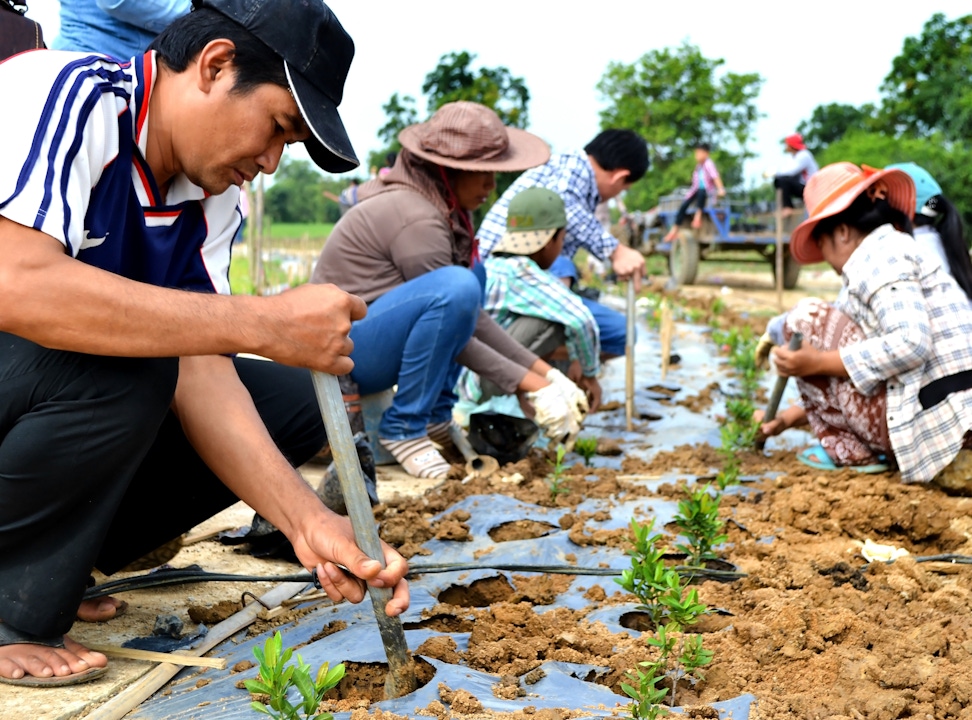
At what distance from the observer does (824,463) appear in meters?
3.49

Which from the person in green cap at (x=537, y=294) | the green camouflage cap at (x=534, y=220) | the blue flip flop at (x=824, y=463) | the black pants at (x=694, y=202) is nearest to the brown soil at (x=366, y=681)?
the blue flip flop at (x=824, y=463)

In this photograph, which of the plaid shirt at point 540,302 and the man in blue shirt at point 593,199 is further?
the man in blue shirt at point 593,199

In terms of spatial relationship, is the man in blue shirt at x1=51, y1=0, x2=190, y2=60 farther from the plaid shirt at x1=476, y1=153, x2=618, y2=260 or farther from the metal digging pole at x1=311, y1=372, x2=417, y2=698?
the plaid shirt at x1=476, y1=153, x2=618, y2=260

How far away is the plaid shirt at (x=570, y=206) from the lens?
15.6 feet

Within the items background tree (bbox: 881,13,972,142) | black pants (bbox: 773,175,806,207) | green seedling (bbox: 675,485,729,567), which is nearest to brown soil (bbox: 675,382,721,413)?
green seedling (bbox: 675,485,729,567)

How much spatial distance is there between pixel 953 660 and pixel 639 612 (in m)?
0.64

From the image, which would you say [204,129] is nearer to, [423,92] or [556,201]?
[556,201]

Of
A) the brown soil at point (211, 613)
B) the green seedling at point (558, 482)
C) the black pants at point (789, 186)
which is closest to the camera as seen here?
the brown soil at point (211, 613)

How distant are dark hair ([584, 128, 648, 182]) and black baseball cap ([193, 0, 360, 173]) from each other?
3742 mm

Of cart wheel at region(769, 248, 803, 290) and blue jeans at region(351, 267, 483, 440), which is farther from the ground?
blue jeans at region(351, 267, 483, 440)

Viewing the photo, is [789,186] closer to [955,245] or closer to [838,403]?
[955,245]

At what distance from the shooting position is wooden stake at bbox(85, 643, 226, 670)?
6.01ft

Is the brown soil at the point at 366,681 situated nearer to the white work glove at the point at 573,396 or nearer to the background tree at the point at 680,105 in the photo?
the white work glove at the point at 573,396

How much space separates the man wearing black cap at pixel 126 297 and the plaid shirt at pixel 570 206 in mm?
2952
